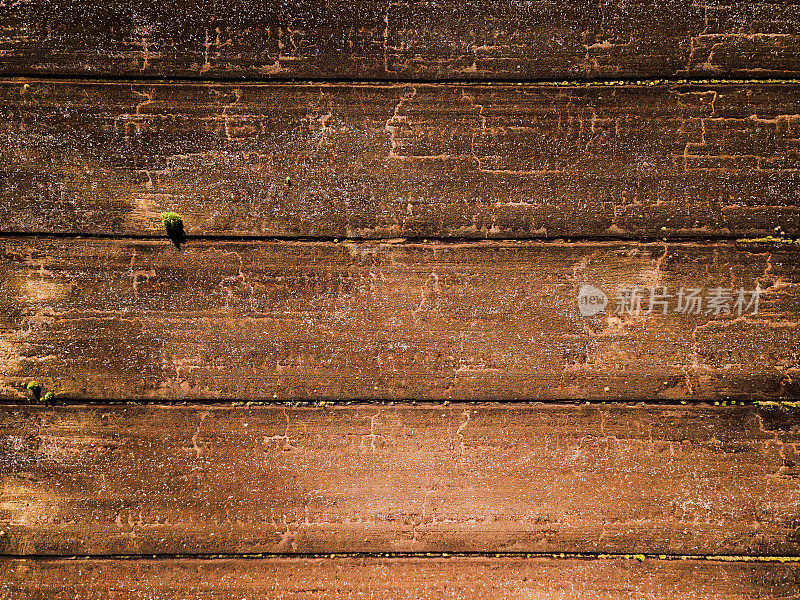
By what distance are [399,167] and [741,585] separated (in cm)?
208

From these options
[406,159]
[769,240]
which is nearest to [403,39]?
[406,159]

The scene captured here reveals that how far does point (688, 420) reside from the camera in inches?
55.4

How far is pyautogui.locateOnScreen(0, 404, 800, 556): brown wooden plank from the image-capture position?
1.40m

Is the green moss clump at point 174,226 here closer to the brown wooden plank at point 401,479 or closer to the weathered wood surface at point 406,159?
the weathered wood surface at point 406,159

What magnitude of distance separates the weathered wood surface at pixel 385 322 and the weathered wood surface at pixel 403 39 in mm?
657

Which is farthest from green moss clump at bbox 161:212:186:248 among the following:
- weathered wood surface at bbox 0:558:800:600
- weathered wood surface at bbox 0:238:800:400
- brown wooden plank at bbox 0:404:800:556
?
weathered wood surface at bbox 0:558:800:600

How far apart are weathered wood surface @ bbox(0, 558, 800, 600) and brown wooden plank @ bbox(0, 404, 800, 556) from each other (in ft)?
0.21

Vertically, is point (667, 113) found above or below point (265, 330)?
above

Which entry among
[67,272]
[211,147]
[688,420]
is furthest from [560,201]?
[67,272]

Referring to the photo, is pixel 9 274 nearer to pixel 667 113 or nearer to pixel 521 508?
pixel 521 508

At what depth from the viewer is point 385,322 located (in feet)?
4.60

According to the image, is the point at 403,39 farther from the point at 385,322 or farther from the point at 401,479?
the point at 401,479

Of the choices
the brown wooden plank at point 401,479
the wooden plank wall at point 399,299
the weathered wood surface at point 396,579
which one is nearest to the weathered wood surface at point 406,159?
the wooden plank wall at point 399,299

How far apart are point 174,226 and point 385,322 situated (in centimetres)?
87
